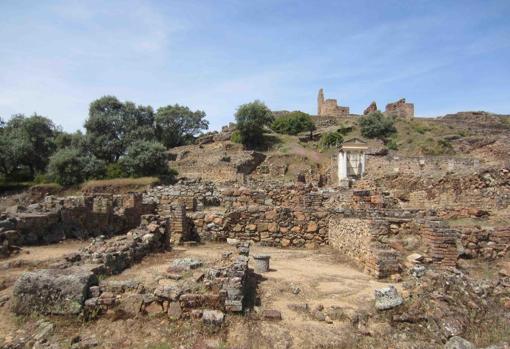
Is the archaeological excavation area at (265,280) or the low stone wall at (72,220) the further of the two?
the low stone wall at (72,220)

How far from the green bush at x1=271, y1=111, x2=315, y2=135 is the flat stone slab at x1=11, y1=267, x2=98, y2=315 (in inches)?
1640

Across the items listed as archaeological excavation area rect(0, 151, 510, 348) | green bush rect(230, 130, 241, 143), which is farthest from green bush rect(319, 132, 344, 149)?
archaeological excavation area rect(0, 151, 510, 348)

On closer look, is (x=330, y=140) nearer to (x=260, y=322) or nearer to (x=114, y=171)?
(x=114, y=171)

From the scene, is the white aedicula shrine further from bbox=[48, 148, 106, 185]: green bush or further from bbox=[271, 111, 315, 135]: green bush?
bbox=[271, 111, 315, 135]: green bush

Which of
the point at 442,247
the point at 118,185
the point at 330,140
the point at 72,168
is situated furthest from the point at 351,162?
the point at 72,168

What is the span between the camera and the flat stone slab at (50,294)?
5.31m

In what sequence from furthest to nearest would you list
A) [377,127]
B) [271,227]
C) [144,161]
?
1. [377,127]
2. [144,161]
3. [271,227]

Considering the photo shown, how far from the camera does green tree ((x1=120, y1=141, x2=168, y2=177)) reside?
31406 mm

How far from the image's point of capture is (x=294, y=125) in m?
46.1

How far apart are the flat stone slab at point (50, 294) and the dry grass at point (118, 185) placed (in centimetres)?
2361

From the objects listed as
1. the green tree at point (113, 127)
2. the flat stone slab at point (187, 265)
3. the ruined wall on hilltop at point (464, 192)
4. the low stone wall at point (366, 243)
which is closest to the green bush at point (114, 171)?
the green tree at point (113, 127)

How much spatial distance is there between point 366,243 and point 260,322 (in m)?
4.10

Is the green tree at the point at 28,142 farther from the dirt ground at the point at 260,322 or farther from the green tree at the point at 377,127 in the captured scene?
the green tree at the point at 377,127

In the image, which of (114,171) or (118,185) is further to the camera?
(114,171)
